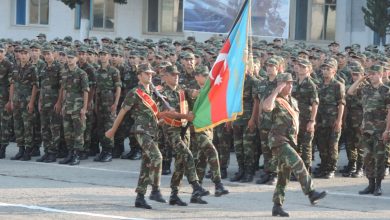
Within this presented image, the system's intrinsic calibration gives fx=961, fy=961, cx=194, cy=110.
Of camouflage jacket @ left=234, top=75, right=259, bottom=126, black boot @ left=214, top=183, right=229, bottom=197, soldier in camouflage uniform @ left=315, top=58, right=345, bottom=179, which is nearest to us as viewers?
black boot @ left=214, top=183, right=229, bottom=197

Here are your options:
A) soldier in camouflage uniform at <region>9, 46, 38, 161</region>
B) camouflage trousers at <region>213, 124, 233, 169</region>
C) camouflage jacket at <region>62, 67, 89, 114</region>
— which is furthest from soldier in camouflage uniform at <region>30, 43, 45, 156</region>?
camouflage trousers at <region>213, 124, 233, 169</region>

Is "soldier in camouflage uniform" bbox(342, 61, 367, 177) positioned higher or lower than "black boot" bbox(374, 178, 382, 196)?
higher

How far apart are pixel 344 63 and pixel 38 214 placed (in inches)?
349

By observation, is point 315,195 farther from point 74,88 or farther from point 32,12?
point 32,12

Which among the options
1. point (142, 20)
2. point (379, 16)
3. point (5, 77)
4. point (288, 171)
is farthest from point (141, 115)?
point (142, 20)

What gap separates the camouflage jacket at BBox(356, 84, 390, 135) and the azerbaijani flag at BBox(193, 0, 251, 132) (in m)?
2.79

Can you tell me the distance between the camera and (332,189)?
15258 mm

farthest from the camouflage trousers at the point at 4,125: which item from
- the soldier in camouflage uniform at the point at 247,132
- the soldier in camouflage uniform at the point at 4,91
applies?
the soldier in camouflage uniform at the point at 247,132

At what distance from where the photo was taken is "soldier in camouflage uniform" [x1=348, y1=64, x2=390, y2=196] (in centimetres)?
1467

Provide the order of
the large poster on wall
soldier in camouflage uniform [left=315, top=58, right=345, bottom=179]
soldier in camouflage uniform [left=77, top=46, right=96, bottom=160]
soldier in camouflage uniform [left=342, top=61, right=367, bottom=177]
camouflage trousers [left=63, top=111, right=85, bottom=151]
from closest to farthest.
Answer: soldier in camouflage uniform [left=315, top=58, right=345, bottom=179]
soldier in camouflage uniform [left=342, top=61, right=367, bottom=177]
camouflage trousers [left=63, top=111, right=85, bottom=151]
soldier in camouflage uniform [left=77, top=46, right=96, bottom=160]
the large poster on wall

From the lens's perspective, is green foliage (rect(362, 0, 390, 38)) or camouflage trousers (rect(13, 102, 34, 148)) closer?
camouflage trousers (rect(13, 102, 34, 148))

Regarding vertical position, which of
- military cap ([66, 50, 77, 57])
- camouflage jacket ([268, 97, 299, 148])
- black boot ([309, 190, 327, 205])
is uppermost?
military cap ([66, 50, 77, 57])

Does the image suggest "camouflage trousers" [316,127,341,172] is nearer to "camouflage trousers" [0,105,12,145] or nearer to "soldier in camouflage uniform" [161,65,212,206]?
"soldier in camouflage uniform" [161,65,212,206]

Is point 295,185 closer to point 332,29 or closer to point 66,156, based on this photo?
point 66,156
